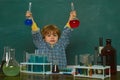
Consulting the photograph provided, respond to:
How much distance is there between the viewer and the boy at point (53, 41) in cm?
142

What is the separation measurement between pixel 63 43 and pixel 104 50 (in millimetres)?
226

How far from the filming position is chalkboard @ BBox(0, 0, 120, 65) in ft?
4.98

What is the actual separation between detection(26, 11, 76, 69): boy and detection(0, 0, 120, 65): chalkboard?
10 centimetres

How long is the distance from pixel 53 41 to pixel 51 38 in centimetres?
2

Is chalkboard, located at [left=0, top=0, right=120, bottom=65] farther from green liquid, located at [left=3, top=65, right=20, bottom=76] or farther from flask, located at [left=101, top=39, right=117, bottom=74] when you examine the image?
green liquid, located at [left=3, top=65, right=20, bottom=76]

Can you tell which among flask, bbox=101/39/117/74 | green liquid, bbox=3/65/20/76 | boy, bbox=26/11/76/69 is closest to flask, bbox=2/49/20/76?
green liquid, bbox=3/65/20/76

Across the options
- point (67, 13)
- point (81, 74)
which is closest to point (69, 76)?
point (81, 74)

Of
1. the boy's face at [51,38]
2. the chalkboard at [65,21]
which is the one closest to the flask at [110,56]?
the chalkboard at [65,21]

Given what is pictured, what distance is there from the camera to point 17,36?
1.58 m

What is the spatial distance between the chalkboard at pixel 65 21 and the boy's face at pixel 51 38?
5.1 inches

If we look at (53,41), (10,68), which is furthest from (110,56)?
(10,68)

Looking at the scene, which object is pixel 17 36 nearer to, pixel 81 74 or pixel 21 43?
pixel 21 43

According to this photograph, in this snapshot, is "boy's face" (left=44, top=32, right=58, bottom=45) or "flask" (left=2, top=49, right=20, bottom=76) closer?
"flask" (left=2, top=49, right=20, bottom=76)

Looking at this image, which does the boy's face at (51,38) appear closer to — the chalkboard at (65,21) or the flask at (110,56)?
the chalkboard at (65,21)
